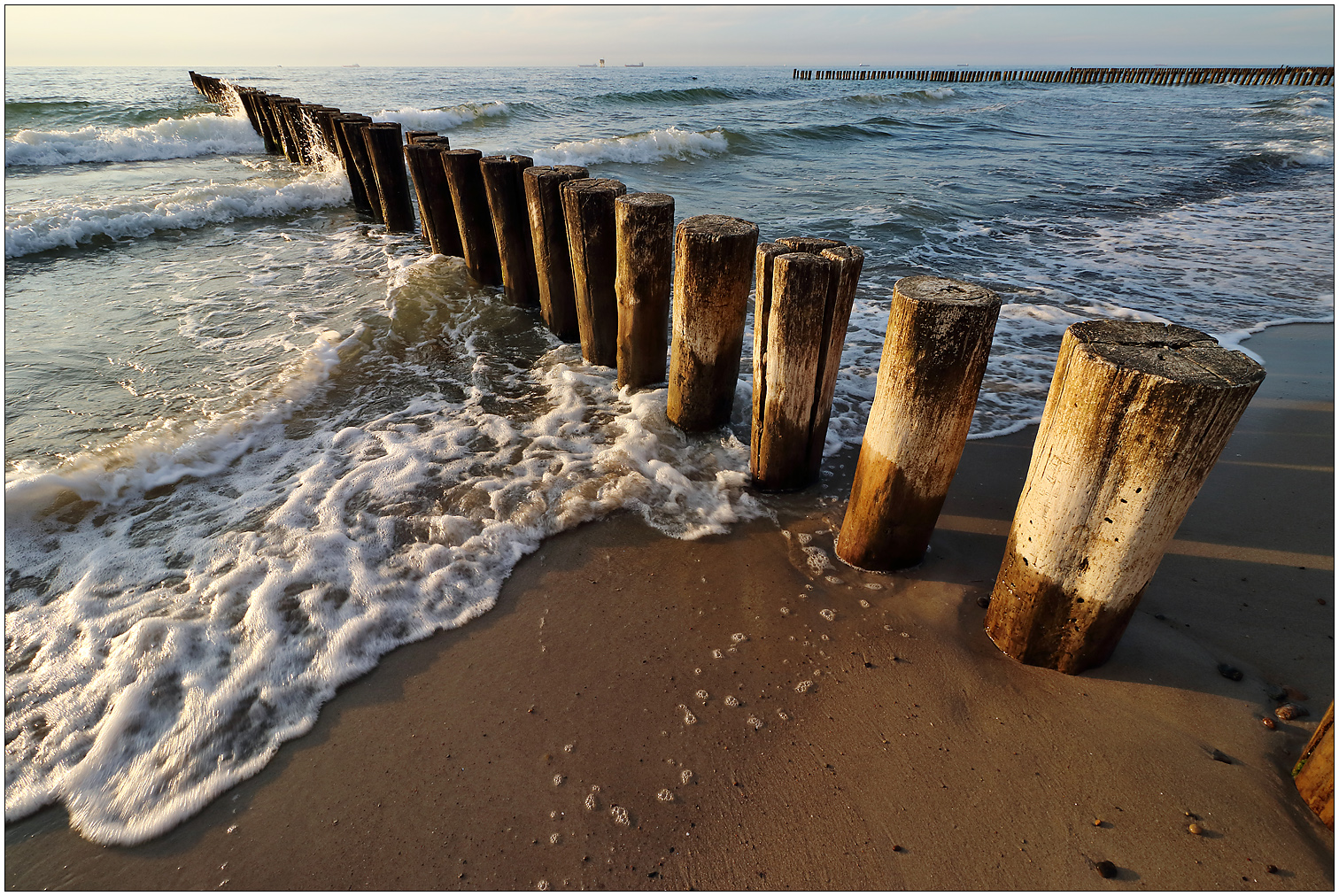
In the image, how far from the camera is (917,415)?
2.50m

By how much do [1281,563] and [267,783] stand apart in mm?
4377

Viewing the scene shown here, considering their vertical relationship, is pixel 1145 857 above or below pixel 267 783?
above

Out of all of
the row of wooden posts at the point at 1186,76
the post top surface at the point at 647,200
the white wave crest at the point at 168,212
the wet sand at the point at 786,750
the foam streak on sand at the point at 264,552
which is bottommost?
the foam streak on sand at the point at 264,552

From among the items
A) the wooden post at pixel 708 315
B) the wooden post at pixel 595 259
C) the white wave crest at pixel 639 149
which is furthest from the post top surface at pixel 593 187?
the white wave crest at pixel 639 149

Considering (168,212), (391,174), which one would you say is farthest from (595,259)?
(168,212)

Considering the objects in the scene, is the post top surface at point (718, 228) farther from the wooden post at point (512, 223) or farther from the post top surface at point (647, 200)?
the wooden post at point (512, 223)

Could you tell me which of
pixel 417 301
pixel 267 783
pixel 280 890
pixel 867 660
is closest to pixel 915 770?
pixel 867 660

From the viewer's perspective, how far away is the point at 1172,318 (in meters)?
5.94

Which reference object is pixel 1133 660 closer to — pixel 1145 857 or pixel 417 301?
pixel 1145 857

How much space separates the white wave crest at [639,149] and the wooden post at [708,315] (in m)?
12.1

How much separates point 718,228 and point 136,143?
18.2 meters

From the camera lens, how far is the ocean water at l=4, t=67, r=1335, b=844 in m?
2.49

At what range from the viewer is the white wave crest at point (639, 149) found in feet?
48.1

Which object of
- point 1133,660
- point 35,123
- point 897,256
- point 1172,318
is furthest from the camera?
point 35,123
